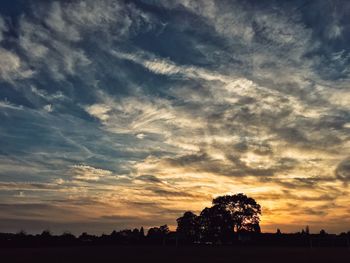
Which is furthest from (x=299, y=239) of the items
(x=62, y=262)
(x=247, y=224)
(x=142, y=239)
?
(x=62, y=262)

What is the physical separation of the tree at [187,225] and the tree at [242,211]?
59.6 ft

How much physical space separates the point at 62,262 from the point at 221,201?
3293 inches

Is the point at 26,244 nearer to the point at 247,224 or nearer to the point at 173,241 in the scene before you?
the point at 173,241

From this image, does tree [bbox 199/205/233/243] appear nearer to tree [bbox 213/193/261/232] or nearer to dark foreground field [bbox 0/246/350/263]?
tree [bbox 213/193/261/232]

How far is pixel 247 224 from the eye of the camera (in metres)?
104

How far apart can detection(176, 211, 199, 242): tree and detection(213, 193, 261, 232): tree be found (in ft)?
59.6

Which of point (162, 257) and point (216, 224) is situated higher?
point (216, 224)

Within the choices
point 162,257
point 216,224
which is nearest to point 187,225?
point 216,224

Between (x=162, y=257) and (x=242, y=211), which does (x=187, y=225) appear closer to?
(x=242, y=211)


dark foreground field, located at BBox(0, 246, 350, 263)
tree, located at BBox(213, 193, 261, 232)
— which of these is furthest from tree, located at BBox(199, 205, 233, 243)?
dark foreground field, located at BBox(0, 246, 350, 263)

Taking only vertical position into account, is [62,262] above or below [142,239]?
below

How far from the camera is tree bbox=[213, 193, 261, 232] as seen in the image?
341 ft

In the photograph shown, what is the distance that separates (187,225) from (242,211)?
2803cm

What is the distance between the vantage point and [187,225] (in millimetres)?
126812
